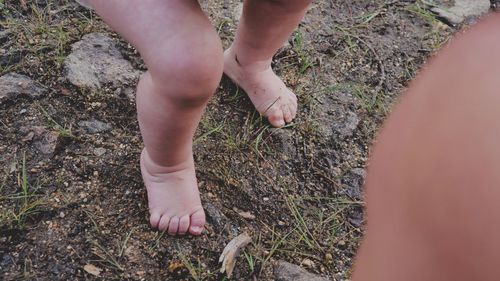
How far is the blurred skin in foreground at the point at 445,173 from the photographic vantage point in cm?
47

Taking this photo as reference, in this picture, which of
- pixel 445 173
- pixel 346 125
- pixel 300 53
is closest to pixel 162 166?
pixel 346 125

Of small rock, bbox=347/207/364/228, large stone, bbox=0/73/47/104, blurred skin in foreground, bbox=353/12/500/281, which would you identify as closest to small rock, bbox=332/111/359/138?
small rock, bbox=347/207/364/228

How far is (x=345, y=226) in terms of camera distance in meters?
1.94

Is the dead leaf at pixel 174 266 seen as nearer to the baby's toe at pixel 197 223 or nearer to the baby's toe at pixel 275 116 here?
the baby's toe at pixel 197 223

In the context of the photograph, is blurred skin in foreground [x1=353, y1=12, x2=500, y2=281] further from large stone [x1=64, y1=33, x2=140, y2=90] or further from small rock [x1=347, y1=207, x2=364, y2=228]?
large stone [x1=64, y1=33, x2=140, y2=90]

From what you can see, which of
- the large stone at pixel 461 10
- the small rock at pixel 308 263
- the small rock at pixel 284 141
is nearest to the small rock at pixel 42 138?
the small rock at pixel 284 141

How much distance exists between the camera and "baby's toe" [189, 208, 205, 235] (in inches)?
70.0

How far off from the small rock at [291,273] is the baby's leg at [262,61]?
1.77 feet

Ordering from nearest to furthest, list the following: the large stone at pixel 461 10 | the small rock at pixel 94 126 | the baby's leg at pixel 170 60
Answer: the baby's leg at pixel 170 60
the small rock at pixel 94 126
the large stone at pixel 461 10

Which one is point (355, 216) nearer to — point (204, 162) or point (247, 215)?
point (247, 215)

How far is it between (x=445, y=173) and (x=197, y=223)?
4.44ft

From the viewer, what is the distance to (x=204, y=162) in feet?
6.52

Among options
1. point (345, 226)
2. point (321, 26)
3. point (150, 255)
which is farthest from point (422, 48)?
point (150, 255)

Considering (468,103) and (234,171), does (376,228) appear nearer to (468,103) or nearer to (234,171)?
(468,103)
